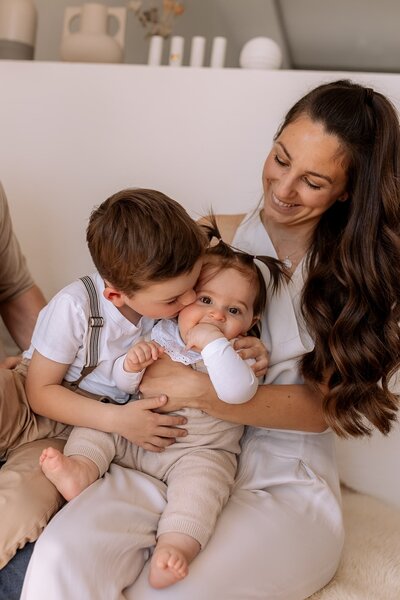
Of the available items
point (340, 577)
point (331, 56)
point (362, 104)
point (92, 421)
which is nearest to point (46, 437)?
point (92, 421)

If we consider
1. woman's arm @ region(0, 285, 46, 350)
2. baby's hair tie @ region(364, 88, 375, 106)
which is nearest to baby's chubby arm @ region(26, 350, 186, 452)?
woman's arm @ region(0, 285, 46, 350)

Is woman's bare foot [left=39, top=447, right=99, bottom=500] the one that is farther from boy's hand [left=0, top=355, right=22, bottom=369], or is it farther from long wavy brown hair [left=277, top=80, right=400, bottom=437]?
long wavy brown hair [left=277, top=80, right=400, bottom=437]

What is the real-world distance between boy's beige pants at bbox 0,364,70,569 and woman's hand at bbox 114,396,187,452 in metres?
0.16

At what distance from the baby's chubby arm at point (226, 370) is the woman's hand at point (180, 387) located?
0.30ft

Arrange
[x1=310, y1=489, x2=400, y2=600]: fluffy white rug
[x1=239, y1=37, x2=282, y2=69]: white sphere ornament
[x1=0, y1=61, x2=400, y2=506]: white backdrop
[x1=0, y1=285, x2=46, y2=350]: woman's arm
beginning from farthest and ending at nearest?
1. [x1=239, y1=37, x2=282, y2=69]: white sphere ornament
2. [x1=0, y1=61, x2=400, y2=506]: white backdrop
3. [x1=0, y1=285, x2=46, y2=350]: woman's arm
4. [x1=310, y1=489, x2=400, y2=600]: fluffy white rug

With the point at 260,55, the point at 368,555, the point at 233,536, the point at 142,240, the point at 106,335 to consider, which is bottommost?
the point at 368,555

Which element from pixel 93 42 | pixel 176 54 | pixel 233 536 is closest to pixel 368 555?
pixel 233 536

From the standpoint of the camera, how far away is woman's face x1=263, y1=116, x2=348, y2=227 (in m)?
1.46

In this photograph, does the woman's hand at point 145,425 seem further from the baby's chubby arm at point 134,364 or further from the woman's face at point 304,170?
the woman's face at point 304,170

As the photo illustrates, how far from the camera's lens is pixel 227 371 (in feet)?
4.02

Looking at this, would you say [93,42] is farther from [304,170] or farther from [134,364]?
[134,364]

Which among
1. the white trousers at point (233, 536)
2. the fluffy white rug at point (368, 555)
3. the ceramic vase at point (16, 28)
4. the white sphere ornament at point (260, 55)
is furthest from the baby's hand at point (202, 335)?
the ceramic vase at point (16, 28)

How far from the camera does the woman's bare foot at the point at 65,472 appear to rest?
121 cm

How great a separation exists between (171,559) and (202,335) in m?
0.37
